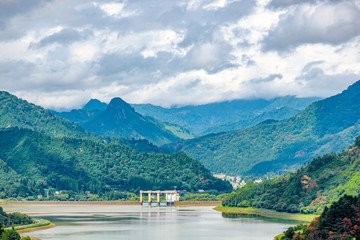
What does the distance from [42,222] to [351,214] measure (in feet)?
297

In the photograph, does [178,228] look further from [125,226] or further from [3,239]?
[3,239]

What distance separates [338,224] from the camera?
116000 millimetres

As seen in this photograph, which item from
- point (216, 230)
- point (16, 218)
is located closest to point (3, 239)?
point (16, 218)

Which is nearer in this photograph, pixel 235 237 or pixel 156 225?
pixel 235 237

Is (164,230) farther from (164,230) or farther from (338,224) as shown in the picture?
(338,224)

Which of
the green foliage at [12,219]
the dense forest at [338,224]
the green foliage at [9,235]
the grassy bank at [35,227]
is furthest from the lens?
the green foliage at [12,219]

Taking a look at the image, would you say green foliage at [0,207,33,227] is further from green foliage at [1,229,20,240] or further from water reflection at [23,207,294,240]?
green foliage at [1,229,20,240]

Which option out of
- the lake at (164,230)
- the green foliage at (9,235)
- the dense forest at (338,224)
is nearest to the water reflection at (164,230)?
the lake at (164,230)

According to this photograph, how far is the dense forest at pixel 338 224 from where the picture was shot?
113 metres

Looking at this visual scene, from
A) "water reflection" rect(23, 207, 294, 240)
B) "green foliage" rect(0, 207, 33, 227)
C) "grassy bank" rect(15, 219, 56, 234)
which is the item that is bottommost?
"water reflection" rect(23, 207, 294, 240)

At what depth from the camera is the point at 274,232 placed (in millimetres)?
158500

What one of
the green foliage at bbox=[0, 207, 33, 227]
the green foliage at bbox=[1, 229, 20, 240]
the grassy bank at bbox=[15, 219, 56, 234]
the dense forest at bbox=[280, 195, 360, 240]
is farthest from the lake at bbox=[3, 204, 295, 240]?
the dense forest at bbox=[280, 195, 360, 240]

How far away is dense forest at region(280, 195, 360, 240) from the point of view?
371 ft

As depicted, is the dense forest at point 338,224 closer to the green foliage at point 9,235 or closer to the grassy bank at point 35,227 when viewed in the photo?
the green foliage at point 9,235
